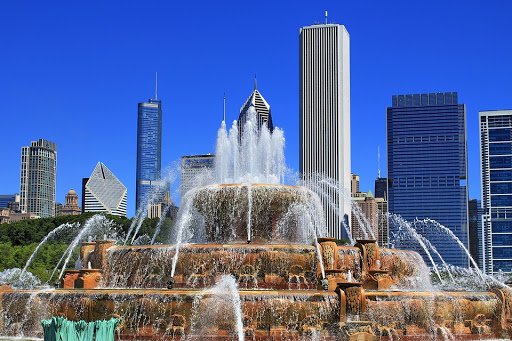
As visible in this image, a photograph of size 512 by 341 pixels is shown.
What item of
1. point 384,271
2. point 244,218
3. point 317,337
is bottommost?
point 317,337

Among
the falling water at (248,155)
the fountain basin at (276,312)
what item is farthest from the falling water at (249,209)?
the falling water at (248,155)

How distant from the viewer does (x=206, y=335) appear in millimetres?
24047

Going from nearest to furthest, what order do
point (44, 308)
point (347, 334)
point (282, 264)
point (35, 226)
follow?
1. point (347, 334)
2. point (44, 308)
3. point (282, 264)
4. point (35, 226)

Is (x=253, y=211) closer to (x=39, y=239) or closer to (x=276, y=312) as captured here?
(x=276, y=312)

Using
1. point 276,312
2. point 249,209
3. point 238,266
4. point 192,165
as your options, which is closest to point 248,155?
point 249,209

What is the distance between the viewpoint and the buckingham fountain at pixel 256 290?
79.2ft

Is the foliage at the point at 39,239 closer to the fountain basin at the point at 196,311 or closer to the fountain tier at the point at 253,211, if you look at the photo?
the fountain tier at the point at 253,211

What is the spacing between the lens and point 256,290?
25.2 m

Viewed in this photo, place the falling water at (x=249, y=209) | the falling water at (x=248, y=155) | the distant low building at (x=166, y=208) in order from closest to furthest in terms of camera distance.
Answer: the falling water at (x=249, y=209)
the falling water at (x=248, y=155)
the distant low building at (x=166, y=208)

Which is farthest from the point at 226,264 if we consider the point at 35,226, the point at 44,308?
the point at 35,226

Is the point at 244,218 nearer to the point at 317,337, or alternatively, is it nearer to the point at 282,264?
the point at 282,264

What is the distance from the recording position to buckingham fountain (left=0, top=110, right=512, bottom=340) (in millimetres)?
24125

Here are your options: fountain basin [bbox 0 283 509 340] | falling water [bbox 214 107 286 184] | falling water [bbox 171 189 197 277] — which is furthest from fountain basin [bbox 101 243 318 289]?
falling water [bbox 214 107 286 184]

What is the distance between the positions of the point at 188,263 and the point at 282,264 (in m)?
3.48
